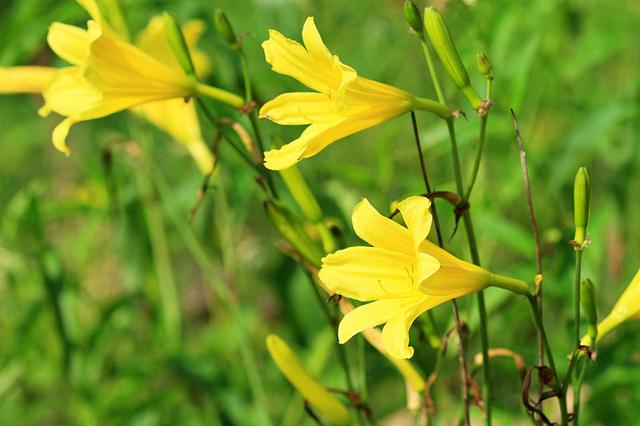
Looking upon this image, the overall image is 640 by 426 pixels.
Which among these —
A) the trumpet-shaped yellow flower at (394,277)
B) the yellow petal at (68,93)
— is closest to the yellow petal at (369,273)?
the trumpet-shaped yellow flower at (394,277)

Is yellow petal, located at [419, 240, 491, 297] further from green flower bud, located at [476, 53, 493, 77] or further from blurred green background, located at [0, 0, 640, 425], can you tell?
blurred green background, located at [0, 0, 640, 425]

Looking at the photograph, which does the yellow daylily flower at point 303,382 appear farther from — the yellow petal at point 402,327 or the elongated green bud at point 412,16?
the elongated green bud at point 412,16

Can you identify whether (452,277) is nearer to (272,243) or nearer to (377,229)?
(377,229)

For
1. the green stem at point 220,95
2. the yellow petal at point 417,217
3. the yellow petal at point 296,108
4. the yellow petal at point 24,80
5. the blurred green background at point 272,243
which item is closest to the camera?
the yellow petal at point 417,217

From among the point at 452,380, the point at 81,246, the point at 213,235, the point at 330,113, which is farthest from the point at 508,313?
the point at 213,235

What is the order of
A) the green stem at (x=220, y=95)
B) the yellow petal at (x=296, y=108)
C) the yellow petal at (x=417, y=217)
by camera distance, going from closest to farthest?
1. the yellow petal at (x=417, y=217)
2. the yellow petal at (x=296, y=108)
3. the green stem at (x=220, y=95)

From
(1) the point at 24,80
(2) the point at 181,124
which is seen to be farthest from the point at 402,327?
(2) the point at 181,124
